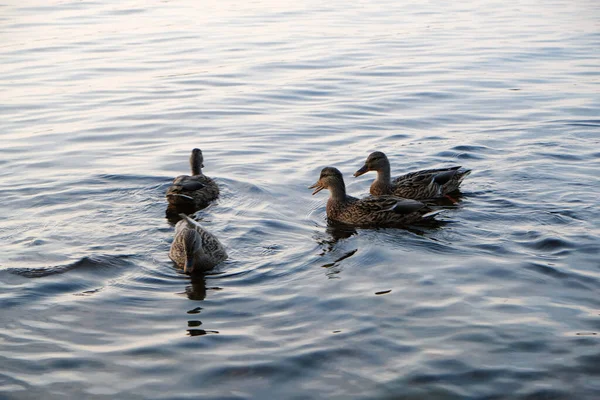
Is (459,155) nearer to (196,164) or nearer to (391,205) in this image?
(391,205)

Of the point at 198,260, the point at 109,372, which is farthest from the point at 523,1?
the point at 109,372

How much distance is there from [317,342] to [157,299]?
187 cm

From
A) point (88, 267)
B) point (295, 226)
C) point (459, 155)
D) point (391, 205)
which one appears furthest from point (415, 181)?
point (88, 267)

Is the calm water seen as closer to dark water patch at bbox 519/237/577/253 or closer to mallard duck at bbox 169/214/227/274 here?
dark water patch at bbox 519/237/577/253

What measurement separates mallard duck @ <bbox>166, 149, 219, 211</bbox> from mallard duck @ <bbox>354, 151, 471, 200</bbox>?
6.97ft

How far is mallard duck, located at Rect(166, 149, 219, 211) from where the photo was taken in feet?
37.9

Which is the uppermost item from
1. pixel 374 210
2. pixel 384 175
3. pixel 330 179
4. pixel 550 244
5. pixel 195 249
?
pixel 330 179

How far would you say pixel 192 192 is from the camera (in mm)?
11586

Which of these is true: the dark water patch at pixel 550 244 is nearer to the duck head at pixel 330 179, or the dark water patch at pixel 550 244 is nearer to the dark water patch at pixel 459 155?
the duck head at pixel 330 179

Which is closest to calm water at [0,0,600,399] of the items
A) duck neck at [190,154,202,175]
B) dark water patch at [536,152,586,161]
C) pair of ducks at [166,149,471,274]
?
dark water patch at [536,152,586,161]

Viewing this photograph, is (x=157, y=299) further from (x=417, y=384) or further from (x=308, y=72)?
(x=308, y=72)

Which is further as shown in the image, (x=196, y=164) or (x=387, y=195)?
(x=196, y=164)

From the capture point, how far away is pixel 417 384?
6668 mm

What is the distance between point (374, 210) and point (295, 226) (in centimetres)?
107
